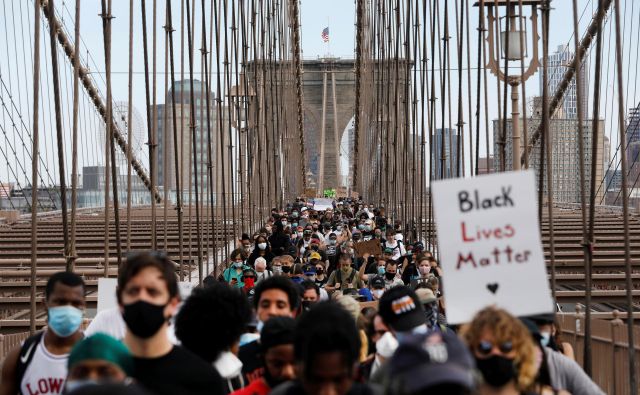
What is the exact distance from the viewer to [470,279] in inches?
156

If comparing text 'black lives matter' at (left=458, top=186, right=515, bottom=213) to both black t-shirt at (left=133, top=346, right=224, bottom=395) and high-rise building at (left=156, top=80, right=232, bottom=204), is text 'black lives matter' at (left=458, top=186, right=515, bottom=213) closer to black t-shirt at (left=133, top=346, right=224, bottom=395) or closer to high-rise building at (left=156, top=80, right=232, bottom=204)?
black t-shirt at (left=133, top=346, right=224, bottom=395)

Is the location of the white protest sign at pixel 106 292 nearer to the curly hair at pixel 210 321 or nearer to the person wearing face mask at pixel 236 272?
the curly hair at pixel 210 321

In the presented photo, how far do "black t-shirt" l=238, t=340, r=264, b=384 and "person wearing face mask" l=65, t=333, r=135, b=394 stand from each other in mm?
1418

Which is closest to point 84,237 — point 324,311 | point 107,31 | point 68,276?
point 107,31

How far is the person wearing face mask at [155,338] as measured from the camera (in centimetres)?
361

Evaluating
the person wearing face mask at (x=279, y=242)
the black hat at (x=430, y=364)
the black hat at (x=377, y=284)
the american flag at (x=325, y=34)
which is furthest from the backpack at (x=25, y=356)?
the american flag at (x=325, y=34)

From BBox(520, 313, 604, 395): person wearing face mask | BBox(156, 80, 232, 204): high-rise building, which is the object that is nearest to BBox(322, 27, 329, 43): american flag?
BBox(156, 80, 232, 204): high-rise building

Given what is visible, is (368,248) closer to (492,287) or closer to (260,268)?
(260,268)

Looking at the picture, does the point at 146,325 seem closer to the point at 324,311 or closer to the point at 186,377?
the point at 186,377

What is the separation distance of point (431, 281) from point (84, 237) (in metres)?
13.4

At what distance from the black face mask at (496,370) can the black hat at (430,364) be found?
25.9 inches

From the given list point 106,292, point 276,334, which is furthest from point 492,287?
point 106,292

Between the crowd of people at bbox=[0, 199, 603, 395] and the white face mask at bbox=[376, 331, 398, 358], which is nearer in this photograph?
the crowd of people at bbox=[0, 199, 603, 395]

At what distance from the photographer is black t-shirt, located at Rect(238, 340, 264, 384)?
15.1 feet
